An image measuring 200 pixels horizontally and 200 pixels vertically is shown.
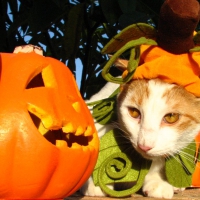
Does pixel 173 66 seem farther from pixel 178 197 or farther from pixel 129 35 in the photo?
pixel 178 197

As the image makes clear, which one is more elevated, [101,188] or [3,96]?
[3,96]

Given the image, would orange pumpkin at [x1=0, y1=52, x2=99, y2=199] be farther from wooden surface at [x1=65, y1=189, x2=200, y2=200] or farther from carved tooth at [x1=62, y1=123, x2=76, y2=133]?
wooden surface at [x1=65, y1=189, x2=200, y2=200]

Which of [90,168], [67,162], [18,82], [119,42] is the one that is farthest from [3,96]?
[119,42]

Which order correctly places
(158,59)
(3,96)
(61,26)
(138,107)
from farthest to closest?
1. (61,26)
2. (138,107)
3. (158,59)
4. (3,96)

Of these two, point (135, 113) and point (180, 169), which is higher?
point (135, 113)

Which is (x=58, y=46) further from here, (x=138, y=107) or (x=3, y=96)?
(x=3, y=96)

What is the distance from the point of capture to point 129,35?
1491 mm

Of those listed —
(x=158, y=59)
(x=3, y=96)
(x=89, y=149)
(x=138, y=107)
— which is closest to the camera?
(x=3, y=96)

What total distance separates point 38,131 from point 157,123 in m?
0.51

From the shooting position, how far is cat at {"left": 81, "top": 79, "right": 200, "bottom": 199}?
149 centimetres

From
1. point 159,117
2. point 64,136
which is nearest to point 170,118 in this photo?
point 159,117

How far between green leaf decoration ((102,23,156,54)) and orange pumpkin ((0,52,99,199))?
0.87 feet

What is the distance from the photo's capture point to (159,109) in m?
1.51

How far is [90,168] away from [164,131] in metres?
0.36
